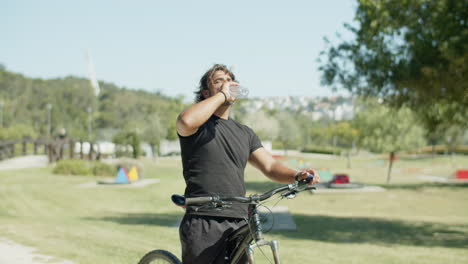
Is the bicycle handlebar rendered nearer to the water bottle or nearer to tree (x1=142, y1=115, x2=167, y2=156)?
the water bottle

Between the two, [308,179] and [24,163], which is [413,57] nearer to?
[308,179]

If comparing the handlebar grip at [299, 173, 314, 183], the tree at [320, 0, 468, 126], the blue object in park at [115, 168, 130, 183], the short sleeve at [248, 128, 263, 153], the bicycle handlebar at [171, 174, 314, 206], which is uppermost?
the tree at [320, 0, 468, 126]

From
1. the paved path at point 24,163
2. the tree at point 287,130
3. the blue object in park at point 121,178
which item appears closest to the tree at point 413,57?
the blue object in park at point 121,178

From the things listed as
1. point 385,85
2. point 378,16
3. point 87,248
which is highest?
point 378,16

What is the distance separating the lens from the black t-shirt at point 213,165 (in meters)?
3.08

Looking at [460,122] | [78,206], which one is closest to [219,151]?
[460,122]

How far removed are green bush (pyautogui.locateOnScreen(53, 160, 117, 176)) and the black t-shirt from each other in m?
25.2

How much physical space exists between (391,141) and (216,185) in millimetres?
34228

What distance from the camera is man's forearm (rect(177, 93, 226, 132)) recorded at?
9.21 feet

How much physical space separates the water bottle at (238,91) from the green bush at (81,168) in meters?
25.6

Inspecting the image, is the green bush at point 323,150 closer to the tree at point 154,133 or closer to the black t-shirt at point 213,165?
the tree at point 154,133

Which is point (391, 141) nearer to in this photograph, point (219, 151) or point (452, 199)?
point (452, 199)

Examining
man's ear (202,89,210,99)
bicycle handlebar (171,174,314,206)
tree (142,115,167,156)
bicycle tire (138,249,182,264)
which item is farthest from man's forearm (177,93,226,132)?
tree (142,115,167,156)

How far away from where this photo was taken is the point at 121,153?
46219mm
